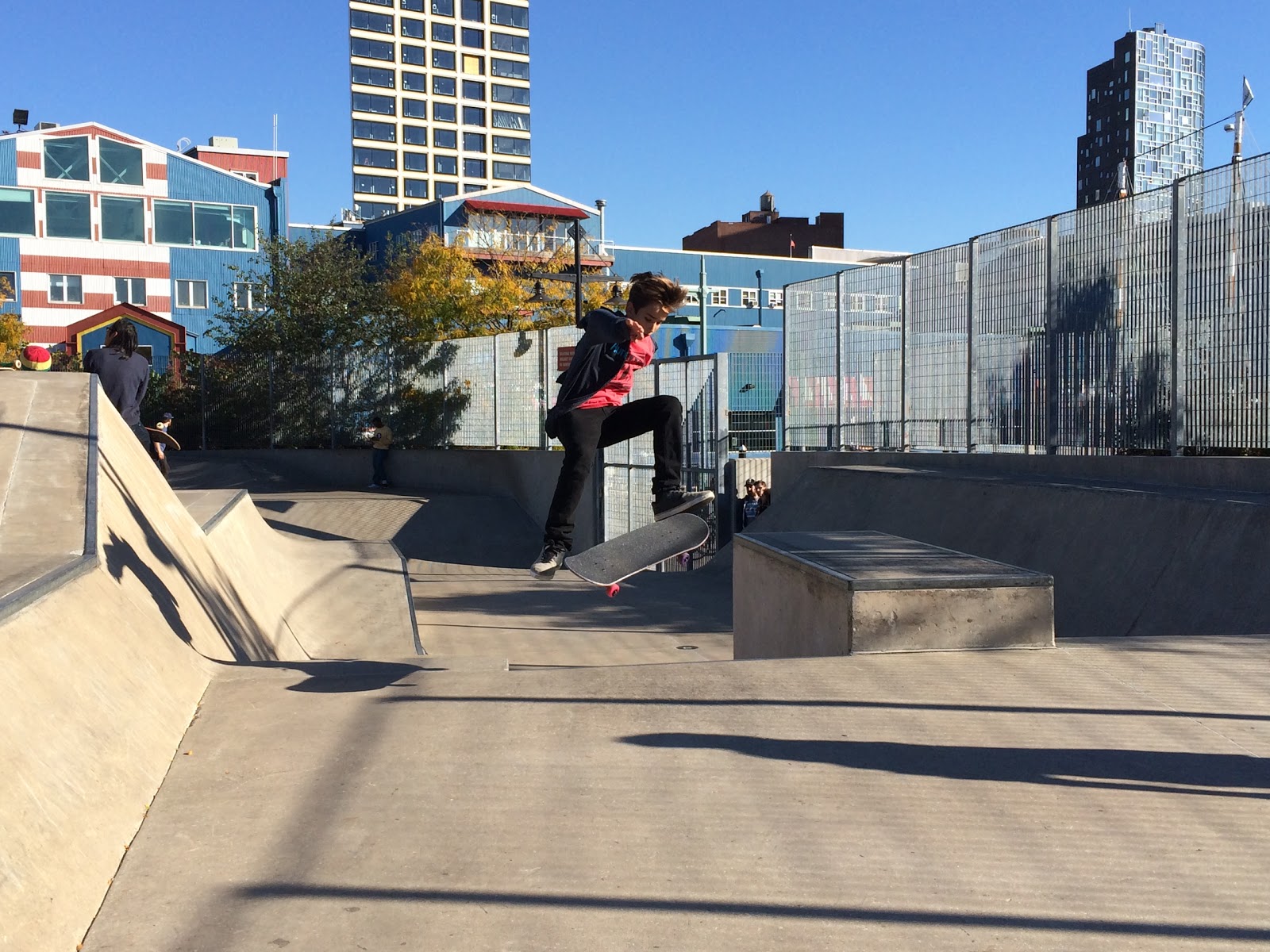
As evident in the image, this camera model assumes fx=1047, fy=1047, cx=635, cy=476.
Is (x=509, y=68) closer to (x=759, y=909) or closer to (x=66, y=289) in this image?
(x=66, y=289)

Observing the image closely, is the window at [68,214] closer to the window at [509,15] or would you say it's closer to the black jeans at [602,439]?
the black jeans at [602,439]

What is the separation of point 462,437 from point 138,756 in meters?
21.5

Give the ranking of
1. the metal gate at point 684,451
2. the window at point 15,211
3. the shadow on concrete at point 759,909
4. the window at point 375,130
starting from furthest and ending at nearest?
the window at point 375,130 → the window at point 15,211 → the metal gate at point 684,451 → the shadow on concrete at point 759,909

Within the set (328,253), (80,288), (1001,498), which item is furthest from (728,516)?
(80,288)

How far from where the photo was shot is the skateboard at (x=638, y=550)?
599 centimetres

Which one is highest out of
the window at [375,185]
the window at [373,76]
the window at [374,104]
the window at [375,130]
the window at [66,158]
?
the window at [373,76]

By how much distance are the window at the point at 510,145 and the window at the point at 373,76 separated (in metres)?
10.4

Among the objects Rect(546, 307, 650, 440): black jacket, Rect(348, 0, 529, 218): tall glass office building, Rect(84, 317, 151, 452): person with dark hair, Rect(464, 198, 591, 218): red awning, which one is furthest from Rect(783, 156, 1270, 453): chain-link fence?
Rect(348, 0, 529, 218): tall glass office building

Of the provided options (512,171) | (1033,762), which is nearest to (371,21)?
(512,171)

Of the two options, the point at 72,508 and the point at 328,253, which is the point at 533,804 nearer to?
the point at 72,508

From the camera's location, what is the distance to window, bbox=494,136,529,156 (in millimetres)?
96875

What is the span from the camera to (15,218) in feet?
148

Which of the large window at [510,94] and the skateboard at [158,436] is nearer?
the skateboard at [158,436]

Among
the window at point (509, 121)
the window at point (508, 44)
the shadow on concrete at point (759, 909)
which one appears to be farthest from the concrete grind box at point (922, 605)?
the window at point (508, 44)
